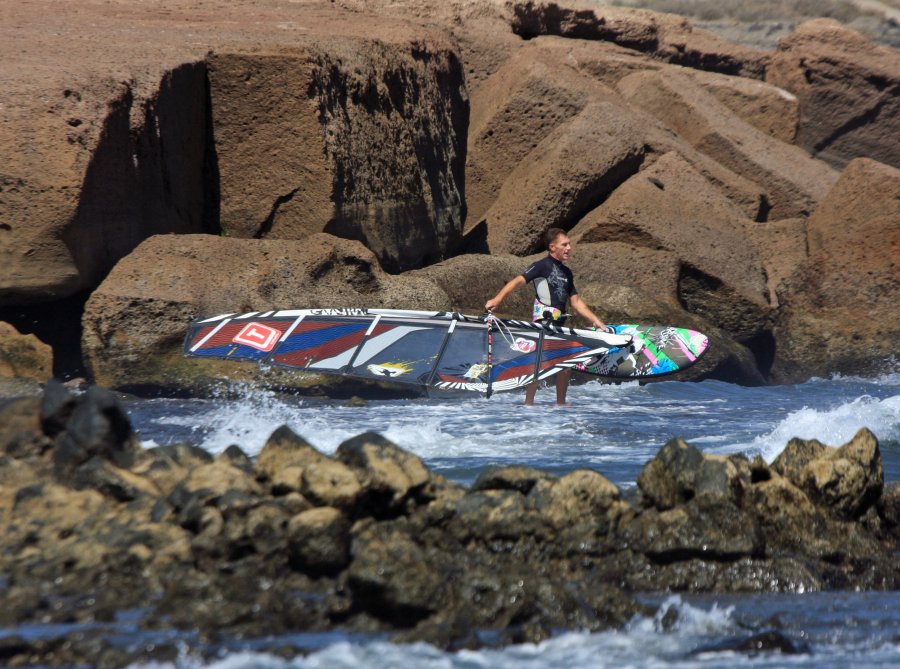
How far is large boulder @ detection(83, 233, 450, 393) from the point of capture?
10.1m

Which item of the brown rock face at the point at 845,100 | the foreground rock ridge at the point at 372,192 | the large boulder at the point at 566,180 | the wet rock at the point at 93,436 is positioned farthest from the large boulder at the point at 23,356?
the brown rock face at the point at 845,100

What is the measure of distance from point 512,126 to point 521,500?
10.8m

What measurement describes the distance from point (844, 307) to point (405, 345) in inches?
227

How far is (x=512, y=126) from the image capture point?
15688 mm

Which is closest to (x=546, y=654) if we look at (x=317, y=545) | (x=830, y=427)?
(x=317, y=545)

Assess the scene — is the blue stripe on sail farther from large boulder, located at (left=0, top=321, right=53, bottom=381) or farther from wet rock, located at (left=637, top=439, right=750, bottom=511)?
wet rock, located at (left=637, top=439, right=750, bottom=511)

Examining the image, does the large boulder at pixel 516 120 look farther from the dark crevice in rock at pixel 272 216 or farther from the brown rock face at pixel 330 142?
the dark crevice in rock at pixel 272 216

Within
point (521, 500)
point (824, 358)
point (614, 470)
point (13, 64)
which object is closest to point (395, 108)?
point (13, 64)

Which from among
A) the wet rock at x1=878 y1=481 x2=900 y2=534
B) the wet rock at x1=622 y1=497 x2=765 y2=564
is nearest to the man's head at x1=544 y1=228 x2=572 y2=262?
the wet rock at x1=878 y1=481 x2=900 y2=534

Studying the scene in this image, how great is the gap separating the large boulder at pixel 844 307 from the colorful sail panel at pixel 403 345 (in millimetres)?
3945

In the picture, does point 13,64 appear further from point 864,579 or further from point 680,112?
point 680,112

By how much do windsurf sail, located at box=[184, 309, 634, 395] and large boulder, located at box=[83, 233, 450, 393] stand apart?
0.76 ft

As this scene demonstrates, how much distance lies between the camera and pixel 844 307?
45.1 feet

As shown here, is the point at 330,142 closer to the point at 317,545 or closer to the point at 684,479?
the point at 684,479
